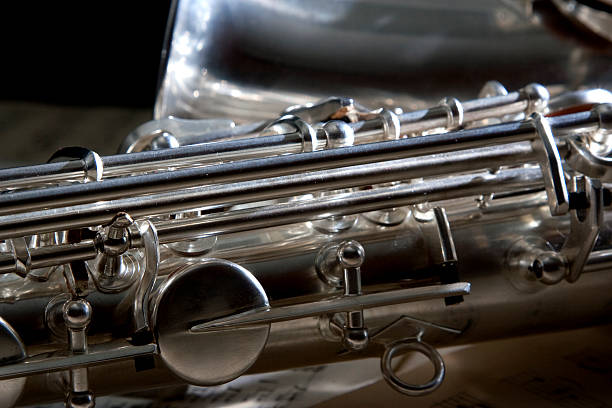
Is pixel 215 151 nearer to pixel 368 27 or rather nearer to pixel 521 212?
pixel 521 212

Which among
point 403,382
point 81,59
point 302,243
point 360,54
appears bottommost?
point 403,382

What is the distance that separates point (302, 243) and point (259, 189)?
0.21 feet

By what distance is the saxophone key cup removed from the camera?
521mm

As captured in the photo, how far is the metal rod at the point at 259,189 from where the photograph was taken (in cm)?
50

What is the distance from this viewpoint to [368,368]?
748 millimetres

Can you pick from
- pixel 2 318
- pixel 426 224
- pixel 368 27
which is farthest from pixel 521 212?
pixel 368 27

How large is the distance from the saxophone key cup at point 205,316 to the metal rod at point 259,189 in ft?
0.14

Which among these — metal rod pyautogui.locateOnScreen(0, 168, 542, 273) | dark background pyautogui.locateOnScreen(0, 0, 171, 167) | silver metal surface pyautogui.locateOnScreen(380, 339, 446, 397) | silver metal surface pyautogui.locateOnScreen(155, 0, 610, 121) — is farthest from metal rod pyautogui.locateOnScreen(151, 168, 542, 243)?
dark background pyautogui.locateOnScreen(0, 0, 171, 167)

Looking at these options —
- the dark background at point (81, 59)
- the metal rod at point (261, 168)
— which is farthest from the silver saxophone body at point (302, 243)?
the dark background at point (81, 59)

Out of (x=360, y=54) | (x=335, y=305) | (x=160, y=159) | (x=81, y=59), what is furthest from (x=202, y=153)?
(x=81, y=59)

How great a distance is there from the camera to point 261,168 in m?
0.54

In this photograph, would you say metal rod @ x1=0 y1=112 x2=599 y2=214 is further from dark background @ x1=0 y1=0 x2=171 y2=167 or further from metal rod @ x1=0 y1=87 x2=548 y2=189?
dark background @ x1=0 y1=0 x2=171 y2=167

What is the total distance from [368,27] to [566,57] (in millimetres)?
257

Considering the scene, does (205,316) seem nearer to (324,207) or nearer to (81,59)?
(324,207)
